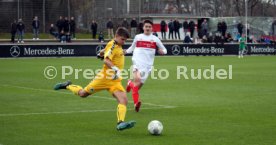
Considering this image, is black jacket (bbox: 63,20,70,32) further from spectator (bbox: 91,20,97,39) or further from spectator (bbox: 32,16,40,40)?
spectator (bbox: 91,20,97,39)

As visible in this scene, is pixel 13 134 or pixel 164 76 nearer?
pixel 13 134

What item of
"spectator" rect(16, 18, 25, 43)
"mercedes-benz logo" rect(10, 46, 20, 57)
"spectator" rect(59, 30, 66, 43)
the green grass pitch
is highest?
"spectator" rect(16, 18, 25, 43)

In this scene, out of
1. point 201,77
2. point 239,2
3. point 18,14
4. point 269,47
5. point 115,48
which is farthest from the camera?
point 239,2

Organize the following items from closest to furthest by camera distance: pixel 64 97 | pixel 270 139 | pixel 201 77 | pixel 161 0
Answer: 1. pixel 270 139
2. pixel 64 97
3. pixel 201 77
4. pixel 161 0

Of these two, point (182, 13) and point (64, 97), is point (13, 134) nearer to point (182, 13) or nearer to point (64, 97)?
point (64, 97)

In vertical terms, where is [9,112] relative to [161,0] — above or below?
below

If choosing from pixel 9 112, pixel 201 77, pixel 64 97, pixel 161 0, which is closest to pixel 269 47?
pixel 161 0

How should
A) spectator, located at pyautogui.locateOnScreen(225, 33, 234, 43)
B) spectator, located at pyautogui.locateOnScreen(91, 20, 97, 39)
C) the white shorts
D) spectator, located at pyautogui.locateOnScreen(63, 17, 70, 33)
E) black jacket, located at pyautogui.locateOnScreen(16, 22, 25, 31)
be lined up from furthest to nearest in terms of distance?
spectator, located at pyautogui.locateOnScreen(225, 33, 234, 43) → spectator, located at pyautogui.locateOnScreen(91, 20, 97, 39) → spectator, located at pyautogui.locateOnScreen(63, 17, 70, 33) → black jacket, located at pyautogui.locateOnScreen(16, 22, 25, 31) → the white shorts

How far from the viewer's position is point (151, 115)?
1542 centimetres

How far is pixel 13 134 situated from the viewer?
12289 millimetres

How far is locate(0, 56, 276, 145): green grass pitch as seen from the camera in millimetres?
11938

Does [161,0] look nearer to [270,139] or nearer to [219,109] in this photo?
[219,109]

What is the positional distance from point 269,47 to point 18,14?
21.2m

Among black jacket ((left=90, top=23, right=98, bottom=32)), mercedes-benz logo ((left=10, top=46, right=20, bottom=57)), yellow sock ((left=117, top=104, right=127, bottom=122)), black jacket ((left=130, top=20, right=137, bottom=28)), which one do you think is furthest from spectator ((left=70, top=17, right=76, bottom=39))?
yellow sock ((left=117, top=104, right=127, bottom=122))
